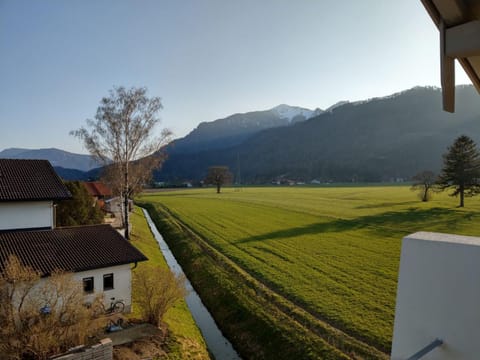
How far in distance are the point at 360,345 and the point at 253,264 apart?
11.6m

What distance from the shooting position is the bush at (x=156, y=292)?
13.8 m

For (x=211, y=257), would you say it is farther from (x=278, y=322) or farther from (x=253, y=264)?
(x=278, y=322)

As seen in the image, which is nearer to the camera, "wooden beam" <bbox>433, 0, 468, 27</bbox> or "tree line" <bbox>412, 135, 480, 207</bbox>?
"wooden beam" <bbox>433, 0, 468, 27</bbox>

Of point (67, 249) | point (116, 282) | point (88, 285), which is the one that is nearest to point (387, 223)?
point (116, 282)

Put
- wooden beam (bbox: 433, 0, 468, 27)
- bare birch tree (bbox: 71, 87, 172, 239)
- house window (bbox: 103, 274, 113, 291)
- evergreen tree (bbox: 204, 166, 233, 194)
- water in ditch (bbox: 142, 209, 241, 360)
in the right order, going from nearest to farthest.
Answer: wooden beam (bbox: 433, 0, 468, 27) → water in ditch (bbox: 142, 209, 241, 360) → house window (bbox: 103, 274, 113, 291) → bare birch tree (bbox: 71, 87, 172, 239) → evergreen tree (bbox: 204, 166, 233, 194)

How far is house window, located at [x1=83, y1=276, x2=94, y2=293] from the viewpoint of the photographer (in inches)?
570

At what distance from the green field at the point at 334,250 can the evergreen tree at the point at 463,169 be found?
284 centimetres

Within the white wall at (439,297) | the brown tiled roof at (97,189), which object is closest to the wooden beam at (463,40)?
the white wall at (439,297)

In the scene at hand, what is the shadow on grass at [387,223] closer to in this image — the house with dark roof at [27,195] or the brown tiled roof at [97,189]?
the house with dark roof at [27,195]

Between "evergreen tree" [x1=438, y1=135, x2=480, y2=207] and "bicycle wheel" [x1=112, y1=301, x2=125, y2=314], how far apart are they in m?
49.4

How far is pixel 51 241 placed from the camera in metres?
15.6

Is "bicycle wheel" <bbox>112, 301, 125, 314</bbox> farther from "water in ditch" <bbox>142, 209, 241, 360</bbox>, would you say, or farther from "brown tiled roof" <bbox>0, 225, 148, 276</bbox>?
"water in ditch" <bbox>142, 209, 241, 360</bbox>

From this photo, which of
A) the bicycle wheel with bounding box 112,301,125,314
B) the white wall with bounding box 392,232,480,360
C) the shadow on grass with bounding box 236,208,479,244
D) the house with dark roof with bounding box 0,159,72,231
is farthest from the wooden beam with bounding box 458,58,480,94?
the shadow on grass with bounding box 236,208,479,244

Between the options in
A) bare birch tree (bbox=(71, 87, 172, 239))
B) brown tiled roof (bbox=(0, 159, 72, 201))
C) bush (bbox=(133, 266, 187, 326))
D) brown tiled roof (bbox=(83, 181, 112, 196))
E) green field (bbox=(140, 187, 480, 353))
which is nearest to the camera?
bush (bbox=(133, 266, 187, 326))
